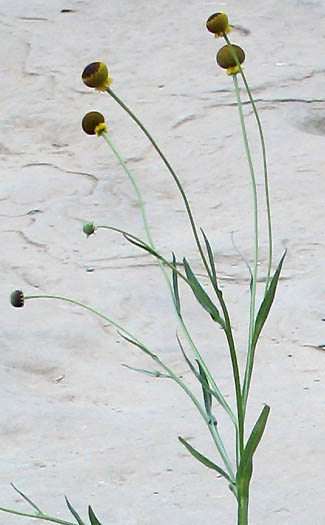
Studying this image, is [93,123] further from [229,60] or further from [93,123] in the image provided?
[229,60]

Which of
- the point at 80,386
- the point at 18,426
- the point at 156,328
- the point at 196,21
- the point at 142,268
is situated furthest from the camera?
the point at 196,21

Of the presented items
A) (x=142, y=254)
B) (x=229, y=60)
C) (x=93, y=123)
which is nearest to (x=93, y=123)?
(x=93, y=123)

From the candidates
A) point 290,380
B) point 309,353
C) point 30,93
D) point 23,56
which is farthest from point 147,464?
point 23,56

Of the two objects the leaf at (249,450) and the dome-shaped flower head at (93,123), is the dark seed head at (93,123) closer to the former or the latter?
the dome-shaped flower head at (93,123)

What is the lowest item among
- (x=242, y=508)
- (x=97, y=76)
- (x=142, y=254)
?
(x=242, y=508)

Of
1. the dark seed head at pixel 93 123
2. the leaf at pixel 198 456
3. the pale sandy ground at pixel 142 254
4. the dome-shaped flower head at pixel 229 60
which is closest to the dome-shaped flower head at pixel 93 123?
the dark seed head at pixel 93 123

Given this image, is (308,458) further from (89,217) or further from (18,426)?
(89,217)
